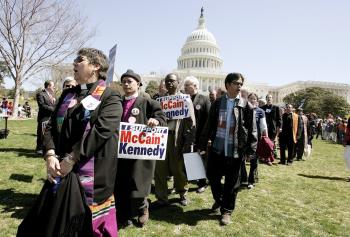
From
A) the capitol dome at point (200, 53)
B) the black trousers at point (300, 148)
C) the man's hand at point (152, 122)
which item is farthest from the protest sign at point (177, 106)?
the capitol dome at point (200, 53)

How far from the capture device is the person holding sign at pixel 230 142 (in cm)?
521

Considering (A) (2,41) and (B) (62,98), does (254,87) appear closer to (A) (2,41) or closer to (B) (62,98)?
(A) (2,41)

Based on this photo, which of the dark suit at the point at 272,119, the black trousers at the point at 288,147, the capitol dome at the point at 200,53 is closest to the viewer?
the dark suit at the point at 272,119

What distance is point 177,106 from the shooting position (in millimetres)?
5969

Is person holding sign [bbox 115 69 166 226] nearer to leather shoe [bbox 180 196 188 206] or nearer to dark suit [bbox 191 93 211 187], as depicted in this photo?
leather shoe [bbox 180 196 188 206]

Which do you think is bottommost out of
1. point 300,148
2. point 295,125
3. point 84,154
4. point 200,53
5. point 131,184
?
point 131,184

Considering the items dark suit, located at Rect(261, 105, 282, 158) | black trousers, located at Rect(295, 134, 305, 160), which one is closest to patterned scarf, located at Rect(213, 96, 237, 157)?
dark suit, located at Rect(261, 105, 282, 158)

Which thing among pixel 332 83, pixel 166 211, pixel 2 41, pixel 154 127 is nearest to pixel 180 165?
pixel 166 211

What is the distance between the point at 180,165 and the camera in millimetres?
6008

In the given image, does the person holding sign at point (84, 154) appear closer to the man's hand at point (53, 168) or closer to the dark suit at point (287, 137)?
the man's hand at point (53, 168)

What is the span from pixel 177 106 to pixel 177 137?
56cm

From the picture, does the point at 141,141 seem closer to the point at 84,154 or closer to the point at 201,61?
the point at 84,154

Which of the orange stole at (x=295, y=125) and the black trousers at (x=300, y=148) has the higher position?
the orange stole at (x=295, y=125)

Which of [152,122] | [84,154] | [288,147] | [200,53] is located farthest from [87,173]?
[200,53]
